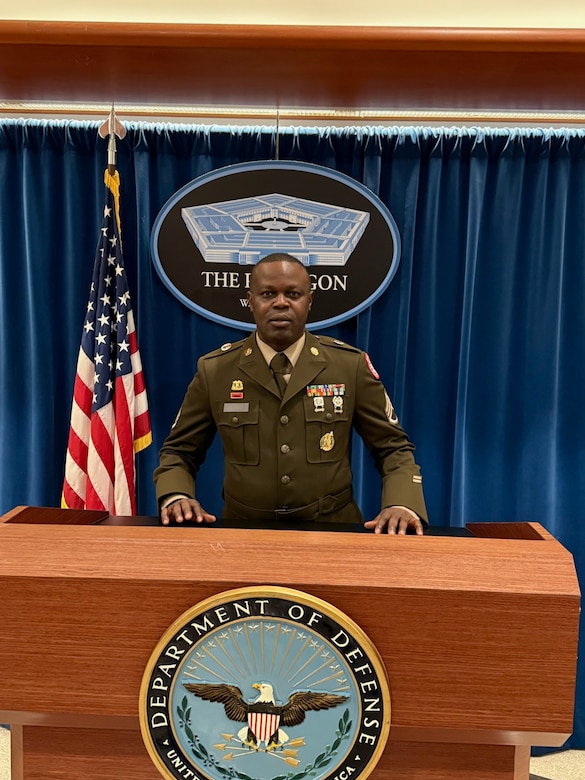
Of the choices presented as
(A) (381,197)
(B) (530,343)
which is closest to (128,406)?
(A) (381,197)

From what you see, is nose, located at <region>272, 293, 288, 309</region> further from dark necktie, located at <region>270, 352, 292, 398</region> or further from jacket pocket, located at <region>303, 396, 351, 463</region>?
jacket pocket, located at <region>303, 396, 351, 463</region>

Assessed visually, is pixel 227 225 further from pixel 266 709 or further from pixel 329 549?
pixel 266 709

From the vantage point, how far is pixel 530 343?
7.58ft

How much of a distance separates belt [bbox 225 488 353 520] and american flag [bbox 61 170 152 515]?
0.78 m

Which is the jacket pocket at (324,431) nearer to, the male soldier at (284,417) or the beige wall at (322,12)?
the male soldier at (284,417)

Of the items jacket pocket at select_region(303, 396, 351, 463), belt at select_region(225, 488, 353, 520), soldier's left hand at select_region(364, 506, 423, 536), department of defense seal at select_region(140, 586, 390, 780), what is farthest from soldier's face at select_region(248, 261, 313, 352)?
department of defense seal at select_region(140, 586, 390, 780)

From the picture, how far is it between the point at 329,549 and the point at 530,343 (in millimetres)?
1744

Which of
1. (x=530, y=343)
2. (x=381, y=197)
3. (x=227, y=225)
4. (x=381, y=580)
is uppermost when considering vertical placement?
(x=381, y=197)

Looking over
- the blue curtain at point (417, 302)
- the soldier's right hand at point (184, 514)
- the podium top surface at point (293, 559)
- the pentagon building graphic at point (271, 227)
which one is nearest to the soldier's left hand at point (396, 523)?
the podium top surface at point (293, 559)

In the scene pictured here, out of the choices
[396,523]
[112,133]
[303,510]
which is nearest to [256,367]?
[303,510]

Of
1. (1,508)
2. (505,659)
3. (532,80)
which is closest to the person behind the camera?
(505,659)

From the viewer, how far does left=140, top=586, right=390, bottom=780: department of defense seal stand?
2.69 feet

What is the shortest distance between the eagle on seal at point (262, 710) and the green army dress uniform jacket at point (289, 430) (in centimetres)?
68

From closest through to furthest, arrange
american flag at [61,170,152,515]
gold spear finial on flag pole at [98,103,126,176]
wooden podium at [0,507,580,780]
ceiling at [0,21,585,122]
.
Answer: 1. wooden podium at [0,507,580,780]
2. ceiling at [0,21,585,122]
3. gold spear finial on flag pole at [98,103,126,176]
4. american flag at [61,170,152,515]
